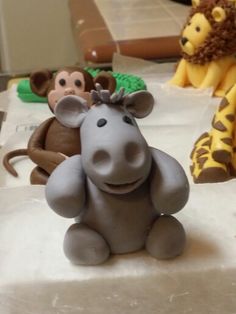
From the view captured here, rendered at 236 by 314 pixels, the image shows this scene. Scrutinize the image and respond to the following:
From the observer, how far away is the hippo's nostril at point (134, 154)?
1.42ft

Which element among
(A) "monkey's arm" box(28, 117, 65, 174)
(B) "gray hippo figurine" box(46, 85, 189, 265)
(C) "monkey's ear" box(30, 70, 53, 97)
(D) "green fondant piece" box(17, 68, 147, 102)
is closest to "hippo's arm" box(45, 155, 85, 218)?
A: (B) "gray hippo figurine" box(46, 85, 189, 265)

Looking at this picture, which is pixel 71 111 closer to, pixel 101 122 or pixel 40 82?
pixel 101 122

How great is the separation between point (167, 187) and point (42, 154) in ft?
0.81

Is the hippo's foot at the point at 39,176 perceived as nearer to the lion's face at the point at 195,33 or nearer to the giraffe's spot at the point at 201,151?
the giraffe's spot at the point at 201,151

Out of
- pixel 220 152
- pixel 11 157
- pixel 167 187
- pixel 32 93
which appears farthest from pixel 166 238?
pixel 32 93

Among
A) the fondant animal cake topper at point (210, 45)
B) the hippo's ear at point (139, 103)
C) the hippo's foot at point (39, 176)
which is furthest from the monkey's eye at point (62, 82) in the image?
the fondant animal cake topper at point (210, 45)

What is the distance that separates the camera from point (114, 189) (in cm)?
44

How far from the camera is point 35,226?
1.70 feet

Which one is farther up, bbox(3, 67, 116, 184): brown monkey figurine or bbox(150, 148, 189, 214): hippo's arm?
bbox(150, 148, 189, 214): hippo's arm

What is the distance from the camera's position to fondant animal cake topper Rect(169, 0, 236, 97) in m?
0.89

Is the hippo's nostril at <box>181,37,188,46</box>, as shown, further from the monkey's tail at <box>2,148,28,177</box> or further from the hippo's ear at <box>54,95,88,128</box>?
the hippo's ear at <box>54,95,88,128</box>

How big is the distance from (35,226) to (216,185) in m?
0.18

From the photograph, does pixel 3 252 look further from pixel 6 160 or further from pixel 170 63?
pixel 170 63

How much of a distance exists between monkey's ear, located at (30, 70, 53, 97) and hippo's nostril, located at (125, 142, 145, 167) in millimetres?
334
